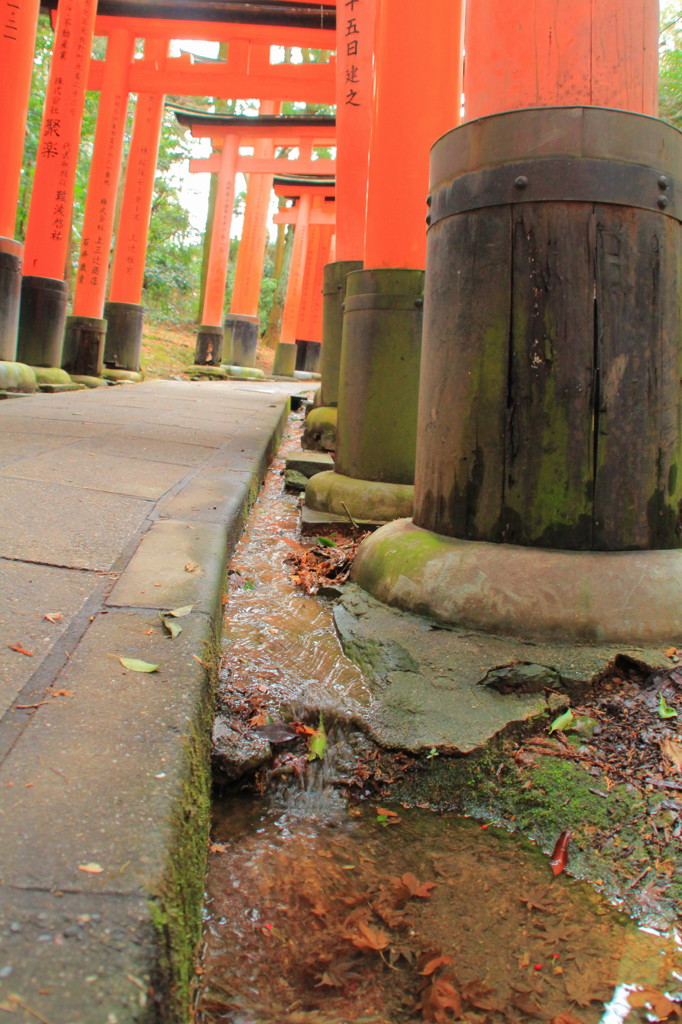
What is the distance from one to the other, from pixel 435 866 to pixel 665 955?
35cm

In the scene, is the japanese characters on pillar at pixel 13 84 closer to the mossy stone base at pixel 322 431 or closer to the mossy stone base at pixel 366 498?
the mossy stone base at pixel 322 431

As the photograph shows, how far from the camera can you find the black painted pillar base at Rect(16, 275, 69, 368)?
792cm

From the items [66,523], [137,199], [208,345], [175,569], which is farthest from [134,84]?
[175,569]

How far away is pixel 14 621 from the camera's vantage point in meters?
1.42

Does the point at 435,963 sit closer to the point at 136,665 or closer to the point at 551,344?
Answer: the point at 136,665

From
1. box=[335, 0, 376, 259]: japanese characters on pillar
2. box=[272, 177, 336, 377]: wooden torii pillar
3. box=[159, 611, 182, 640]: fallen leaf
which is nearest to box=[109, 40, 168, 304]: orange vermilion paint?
box=[335, 0, 376, 259]: japanese characters on pillar

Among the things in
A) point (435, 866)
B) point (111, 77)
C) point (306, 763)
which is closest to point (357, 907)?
point (435, 866)

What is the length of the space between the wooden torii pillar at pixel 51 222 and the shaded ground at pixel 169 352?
5.96 m

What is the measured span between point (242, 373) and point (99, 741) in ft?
46.3

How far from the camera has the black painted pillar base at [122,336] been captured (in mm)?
10812

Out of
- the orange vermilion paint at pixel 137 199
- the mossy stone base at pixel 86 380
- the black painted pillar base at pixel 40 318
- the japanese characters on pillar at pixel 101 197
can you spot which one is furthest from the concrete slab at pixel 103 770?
the orange vermilion paint at pixel 137 199

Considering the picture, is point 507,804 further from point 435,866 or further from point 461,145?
point 461,145

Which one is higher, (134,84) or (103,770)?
(134,84)

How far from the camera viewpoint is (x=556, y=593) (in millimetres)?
1734
